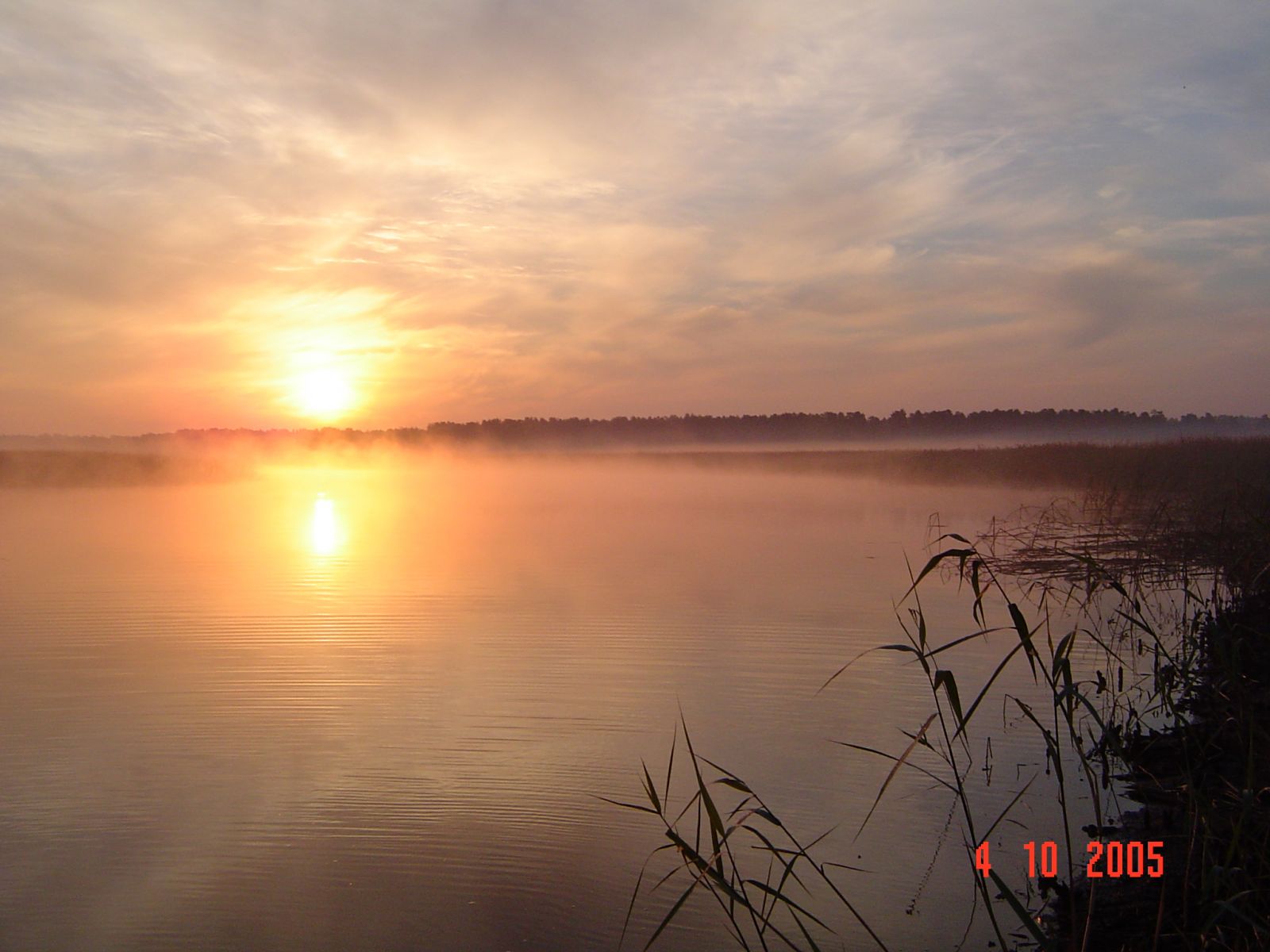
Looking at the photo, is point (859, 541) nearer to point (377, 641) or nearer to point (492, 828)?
point (377, 641)

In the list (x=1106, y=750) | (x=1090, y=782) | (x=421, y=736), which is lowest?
(x=421, y=736)

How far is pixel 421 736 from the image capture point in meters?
5.23

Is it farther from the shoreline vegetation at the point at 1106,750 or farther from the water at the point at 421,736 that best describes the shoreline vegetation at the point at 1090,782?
the water at the point at 421,736

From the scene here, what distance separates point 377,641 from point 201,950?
4380mm

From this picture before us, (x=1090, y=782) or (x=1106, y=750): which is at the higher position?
(x=1090, y=782)

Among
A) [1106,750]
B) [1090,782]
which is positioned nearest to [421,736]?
[1090,782]
